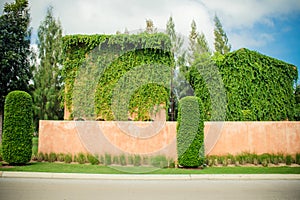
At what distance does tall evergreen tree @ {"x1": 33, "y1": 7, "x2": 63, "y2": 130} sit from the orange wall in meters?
14.0

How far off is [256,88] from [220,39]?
56.3 ft

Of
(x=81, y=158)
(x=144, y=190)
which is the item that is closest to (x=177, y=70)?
(x=81, y=158)

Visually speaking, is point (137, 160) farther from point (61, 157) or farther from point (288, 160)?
point (288, 160)

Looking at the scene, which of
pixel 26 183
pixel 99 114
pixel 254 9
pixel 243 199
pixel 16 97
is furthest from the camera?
pixel 99 114

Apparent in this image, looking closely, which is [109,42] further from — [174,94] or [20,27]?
[20,27]

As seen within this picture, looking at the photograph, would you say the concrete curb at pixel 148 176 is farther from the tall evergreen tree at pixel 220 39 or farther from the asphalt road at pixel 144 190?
the tall evergreen tree at pixel 220 39

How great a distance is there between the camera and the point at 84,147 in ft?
43.7

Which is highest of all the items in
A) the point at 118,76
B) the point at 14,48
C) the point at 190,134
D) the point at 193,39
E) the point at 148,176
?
the point at 193,39

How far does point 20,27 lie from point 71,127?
56.2 ft

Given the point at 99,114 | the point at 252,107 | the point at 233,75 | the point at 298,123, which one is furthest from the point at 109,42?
the point at 298,123

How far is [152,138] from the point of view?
13320 mm

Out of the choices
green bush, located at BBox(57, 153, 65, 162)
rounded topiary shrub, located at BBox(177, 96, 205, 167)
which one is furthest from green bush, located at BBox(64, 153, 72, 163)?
rounded topiary shrub, located at BBox(177, 96, 205, 167)

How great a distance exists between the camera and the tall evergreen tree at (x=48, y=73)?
26.6m

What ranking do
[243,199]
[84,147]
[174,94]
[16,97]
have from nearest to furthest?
[243,199] → [16,97] → [84,147] → [174,94]
